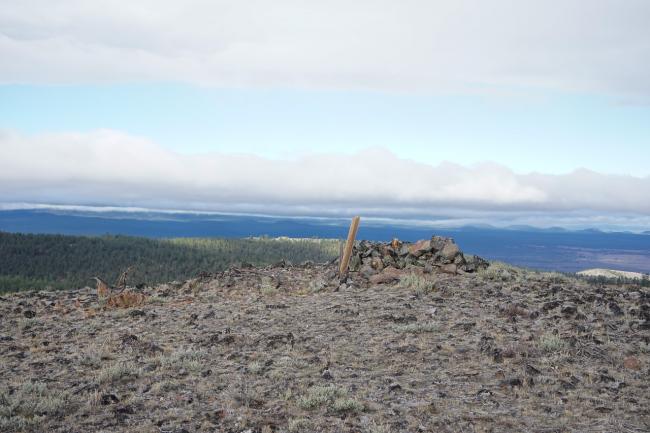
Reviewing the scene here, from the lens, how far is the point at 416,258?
74.7 feet

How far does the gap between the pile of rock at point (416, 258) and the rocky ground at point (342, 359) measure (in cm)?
114

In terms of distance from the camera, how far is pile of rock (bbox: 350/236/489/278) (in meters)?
21.9

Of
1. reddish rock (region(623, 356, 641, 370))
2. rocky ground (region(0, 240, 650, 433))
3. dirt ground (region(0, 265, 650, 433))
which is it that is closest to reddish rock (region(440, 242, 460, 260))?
rocky ground (region(0, 240, 650, 433))

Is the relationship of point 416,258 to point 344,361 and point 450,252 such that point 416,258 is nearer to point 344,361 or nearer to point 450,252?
point 450,252

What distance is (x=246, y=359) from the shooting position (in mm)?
12203

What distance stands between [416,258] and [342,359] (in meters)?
11.5

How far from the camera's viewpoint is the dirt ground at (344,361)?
8.74 m

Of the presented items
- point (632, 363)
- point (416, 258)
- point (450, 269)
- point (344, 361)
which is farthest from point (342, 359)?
point (416, 258)

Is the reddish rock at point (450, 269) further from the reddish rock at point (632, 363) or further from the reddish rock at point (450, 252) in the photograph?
the reddish rock at point (632, 363)

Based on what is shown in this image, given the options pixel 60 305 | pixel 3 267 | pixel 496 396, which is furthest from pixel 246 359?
pixel 3 267

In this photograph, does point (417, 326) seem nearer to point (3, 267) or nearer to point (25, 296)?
point (25, 296)

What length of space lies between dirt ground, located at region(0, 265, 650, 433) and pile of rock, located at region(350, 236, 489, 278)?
1.84m

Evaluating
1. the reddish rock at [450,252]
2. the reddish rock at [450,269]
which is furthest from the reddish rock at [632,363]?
the reddish rock at [450,252]

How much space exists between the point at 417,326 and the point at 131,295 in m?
12.2
